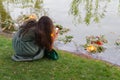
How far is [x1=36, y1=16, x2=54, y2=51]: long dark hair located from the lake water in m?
2.04

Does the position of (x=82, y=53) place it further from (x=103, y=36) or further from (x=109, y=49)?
(x=103, y=36)

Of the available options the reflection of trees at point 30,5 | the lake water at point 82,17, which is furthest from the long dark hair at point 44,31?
the reflection of trees at point 30,5

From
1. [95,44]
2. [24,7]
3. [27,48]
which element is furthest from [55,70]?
[24,7]

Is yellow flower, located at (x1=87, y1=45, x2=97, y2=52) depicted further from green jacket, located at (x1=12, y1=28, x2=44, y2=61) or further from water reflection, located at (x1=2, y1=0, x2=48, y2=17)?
water reflection, located at (x1=2, y1=0, x2=48, y2=17)

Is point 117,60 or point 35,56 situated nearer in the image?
point 35,56

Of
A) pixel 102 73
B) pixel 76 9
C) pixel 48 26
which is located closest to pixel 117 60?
pixel 76 9

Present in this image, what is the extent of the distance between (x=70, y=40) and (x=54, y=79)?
5371 mm

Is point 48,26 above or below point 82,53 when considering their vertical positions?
above

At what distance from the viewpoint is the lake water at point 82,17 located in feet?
31.2

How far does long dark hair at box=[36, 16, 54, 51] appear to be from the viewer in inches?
289

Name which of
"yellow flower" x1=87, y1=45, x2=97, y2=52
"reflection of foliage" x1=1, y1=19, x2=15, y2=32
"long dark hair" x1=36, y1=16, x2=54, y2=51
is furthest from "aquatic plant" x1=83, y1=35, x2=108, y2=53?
"long dark hair" x1=36, y1=16, x2=54, y2=51

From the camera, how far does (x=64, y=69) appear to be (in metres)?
7.40

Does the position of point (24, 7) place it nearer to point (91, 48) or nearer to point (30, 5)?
point (30, 5)

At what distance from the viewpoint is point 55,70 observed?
7.27 m
